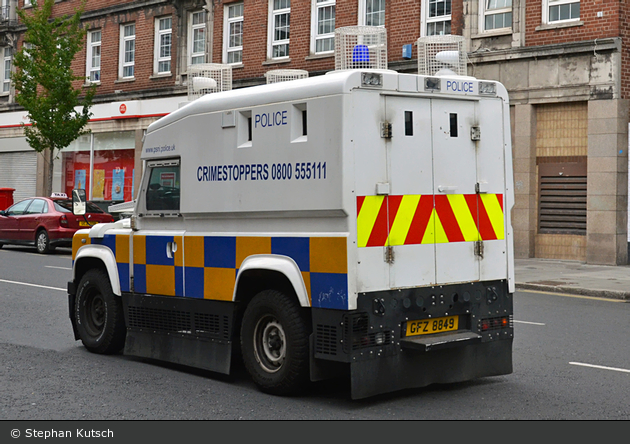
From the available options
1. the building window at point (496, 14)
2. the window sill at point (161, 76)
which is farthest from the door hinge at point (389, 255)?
the window sill at point (161, 76)

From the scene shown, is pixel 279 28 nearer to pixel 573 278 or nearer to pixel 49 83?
pixel 49 83

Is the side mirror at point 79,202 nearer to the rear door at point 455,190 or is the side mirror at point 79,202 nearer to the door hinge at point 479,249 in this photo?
the rear door at point 455,190

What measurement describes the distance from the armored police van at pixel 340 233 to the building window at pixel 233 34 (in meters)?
20.6

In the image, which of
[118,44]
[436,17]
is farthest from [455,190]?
[118,44]

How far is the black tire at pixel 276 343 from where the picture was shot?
6406 mm

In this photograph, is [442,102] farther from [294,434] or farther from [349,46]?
[294,434]

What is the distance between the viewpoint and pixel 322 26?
25359 mm

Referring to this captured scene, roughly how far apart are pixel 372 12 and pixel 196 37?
781 centimetres

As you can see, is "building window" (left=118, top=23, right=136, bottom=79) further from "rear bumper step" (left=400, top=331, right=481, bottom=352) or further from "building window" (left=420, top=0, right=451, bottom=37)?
"rear bumper step" (left=400, top=331, right=481, bottom=352)

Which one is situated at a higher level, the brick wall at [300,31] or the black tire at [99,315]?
the brick wall at [300,31]

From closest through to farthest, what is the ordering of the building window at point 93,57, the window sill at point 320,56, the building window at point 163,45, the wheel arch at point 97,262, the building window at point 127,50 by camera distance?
1. the wheel arch at point 97,262
2. the window sill at point 320,56
3. the building window at point 163,45
4. the building window at point 127,50
5. the building window at point 93,57

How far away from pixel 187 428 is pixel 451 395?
2169 millimetres

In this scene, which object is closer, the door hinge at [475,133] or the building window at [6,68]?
the door hinge at [475,133]

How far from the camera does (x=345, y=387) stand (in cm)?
704
